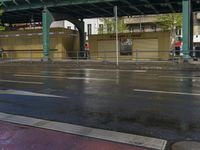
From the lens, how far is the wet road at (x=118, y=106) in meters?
7.28

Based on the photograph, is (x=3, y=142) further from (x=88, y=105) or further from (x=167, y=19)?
(x=167, y=19)

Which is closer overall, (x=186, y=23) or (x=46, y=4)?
(x=186, y=23)

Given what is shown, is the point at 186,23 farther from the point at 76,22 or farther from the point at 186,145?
the point at 186,145

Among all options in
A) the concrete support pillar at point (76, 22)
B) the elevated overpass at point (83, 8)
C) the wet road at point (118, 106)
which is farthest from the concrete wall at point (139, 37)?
the wet road at point (118, 106)

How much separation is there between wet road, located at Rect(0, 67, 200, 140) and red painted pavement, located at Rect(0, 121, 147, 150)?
97 centimetres

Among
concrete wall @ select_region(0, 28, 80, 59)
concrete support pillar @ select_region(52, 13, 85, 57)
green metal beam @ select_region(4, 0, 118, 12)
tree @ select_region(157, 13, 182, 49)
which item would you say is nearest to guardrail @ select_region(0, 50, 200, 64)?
concrete wall @ select_region(0, 28, 80, 59)

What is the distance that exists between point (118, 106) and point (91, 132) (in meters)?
2.61

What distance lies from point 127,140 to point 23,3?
26.1 metres

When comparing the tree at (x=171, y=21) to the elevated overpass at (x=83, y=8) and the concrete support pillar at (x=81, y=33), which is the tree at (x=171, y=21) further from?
the elevated overpass at (x=83, y=8)

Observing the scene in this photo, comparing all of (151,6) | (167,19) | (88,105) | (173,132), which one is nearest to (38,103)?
(88,105)

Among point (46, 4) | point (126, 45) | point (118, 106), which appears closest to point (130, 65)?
point (126, 45)

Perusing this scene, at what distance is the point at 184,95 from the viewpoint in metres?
10.9

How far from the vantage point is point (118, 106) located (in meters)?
9.38

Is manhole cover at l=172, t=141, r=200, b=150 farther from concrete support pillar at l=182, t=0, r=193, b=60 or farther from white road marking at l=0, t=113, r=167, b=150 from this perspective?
concrete support pillar at l=182, t=0, r=193, b=60
